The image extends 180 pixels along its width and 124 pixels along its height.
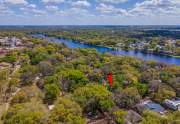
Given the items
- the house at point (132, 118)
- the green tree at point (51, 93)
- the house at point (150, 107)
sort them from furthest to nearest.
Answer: the green tree at point (51, 93) → the house at point (150, 107) → the house at point (132, 118)

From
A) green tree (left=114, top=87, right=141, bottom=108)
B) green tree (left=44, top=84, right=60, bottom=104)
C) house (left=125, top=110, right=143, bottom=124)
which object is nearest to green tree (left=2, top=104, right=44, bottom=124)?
green tree (left=44, top=84, right=60, bottom=104)

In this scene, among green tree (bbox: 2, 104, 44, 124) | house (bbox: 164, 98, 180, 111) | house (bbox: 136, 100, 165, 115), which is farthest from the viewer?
house (bbox: 164, 98, 180, 111)

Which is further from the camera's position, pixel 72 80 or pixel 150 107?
pixel 72 80

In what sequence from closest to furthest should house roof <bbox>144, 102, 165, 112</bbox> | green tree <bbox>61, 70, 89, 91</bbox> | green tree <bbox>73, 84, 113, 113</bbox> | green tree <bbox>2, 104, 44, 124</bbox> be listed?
green tree <bbox>2, 104, 44, 124</bbox> → green tree <bbox>73, 84, 113, 113</bbox> → house roof <bbox>144, 102, 165, 112</bbox> → green tree <bbox>61, 70, 89, 91</bbox>

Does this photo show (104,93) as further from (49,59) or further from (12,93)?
(49,59)

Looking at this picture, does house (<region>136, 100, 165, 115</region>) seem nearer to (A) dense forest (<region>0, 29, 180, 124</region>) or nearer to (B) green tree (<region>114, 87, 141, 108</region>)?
(A) dense forest (<region>0, 29, 180, 124</region>)

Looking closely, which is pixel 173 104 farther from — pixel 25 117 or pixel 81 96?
pixel 25 117

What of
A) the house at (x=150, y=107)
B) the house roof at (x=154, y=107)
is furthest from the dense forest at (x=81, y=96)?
the house roof at (x=154, y=107)

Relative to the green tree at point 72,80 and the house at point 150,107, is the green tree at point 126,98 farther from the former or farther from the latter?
the green tree at point 72,80

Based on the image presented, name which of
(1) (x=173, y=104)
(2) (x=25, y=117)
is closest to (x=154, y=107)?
(1) (x=173, y=104)
